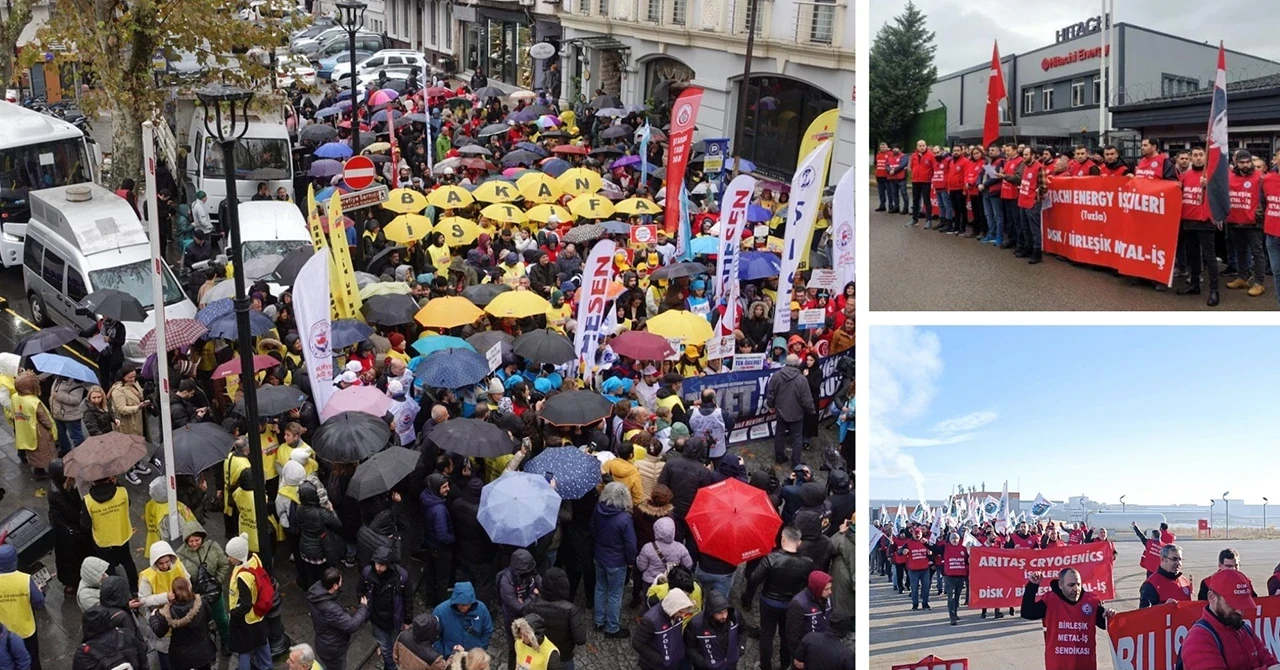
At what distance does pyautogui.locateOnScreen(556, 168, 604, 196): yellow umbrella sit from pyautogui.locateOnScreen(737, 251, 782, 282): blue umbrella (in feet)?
14.9

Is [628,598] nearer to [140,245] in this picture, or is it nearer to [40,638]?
[40,638]

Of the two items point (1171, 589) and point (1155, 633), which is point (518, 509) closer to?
point (1155, 633)

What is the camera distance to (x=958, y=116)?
33781 millimetres

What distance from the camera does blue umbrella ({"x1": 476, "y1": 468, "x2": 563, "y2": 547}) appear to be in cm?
830

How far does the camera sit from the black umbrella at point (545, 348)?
11.9 m

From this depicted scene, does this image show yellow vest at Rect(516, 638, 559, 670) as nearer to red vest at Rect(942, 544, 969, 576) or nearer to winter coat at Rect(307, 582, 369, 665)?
winter coat at Rect(307, 582, 369, 665)

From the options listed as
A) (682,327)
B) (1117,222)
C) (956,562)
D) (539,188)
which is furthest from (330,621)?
(539,188)

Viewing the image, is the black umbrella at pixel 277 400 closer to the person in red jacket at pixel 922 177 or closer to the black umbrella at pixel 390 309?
the black umbrella at pixel 390 309

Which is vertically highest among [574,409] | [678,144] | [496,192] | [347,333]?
[678,144]

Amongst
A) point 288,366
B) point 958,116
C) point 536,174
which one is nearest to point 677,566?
point 288,366

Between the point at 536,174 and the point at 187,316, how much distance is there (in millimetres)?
6710

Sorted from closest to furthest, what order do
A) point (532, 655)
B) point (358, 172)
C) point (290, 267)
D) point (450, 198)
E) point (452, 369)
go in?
point (532, 655)
point (452, 369)
point (290, 267)
point (358, 172)
point (450, 198)

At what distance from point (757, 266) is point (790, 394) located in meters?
3.86

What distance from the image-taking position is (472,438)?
9219 mm
